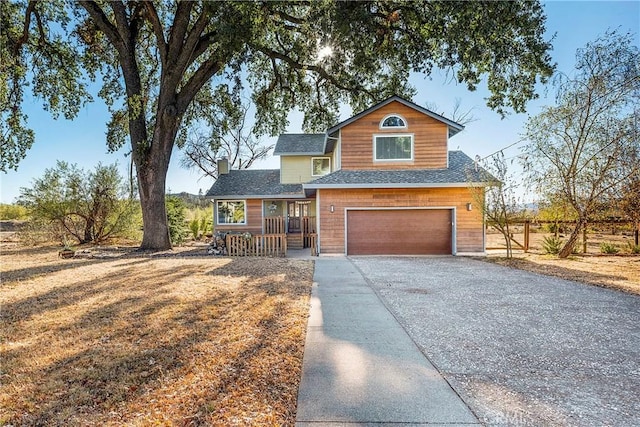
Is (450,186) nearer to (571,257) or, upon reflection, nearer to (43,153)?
(571,257)

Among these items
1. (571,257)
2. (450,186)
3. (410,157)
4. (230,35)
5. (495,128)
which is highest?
(230,35)

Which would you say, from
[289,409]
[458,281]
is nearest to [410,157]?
[458,281]

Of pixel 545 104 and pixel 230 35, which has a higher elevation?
pixel 230 35

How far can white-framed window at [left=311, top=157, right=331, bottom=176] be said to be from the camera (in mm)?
18016

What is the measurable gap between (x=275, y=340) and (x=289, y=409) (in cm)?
144

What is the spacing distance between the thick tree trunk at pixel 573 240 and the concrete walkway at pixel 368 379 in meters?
10.9

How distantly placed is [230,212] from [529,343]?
1555 cm

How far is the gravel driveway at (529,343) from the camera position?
2691mm

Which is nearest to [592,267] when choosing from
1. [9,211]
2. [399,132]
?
[399,132]

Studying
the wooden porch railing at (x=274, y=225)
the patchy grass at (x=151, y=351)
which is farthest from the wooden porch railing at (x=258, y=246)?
the patchy grass at (x=151, y=351)

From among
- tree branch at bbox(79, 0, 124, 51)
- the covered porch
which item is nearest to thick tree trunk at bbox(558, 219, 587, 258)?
the covered porch

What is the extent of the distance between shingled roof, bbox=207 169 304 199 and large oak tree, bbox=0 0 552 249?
2.72m

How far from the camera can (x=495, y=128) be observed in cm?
1553

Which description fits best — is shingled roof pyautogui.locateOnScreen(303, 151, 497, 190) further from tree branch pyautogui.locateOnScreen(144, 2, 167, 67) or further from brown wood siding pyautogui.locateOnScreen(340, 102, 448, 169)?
→ tree branch pyautogui.locateOnScreen(144, 2, 167, 67)
